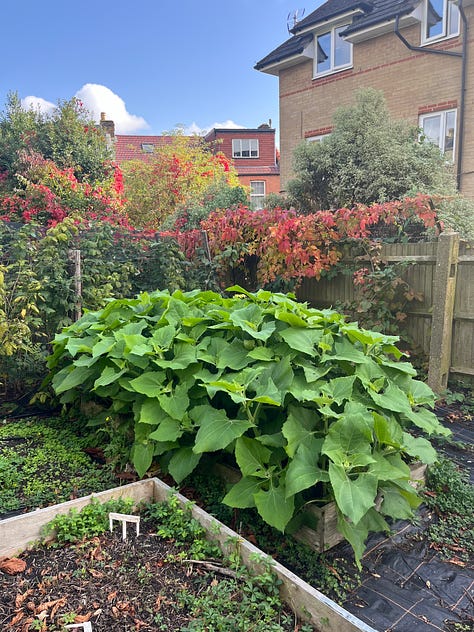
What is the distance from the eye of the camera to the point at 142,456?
2.47 m

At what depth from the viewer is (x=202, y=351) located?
2617 mm

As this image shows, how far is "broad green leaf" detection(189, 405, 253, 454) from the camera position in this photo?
2.07 meters

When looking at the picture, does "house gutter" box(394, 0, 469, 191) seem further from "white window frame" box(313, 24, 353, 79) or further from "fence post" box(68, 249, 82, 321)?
"fence post" box(68, 249, 82, 321)

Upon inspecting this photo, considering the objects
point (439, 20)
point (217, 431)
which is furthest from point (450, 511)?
point (439, 20)

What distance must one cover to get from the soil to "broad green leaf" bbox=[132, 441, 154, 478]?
15.0 inches

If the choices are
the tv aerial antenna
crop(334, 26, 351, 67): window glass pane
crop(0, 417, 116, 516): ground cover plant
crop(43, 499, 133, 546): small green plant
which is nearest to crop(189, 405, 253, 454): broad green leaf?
crop(43, 499, 133, 546): small green plant

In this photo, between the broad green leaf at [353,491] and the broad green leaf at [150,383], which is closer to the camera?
the broad green leaf at [353,491]

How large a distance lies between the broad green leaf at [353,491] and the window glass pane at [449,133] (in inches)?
402

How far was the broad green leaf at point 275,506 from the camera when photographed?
1874 millimetres

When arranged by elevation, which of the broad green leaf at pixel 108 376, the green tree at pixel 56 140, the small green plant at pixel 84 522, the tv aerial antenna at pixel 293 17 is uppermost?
the tv aerial antenna at pixel 293 17

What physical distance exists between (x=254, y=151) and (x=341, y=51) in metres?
16.7

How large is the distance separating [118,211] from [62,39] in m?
3.60

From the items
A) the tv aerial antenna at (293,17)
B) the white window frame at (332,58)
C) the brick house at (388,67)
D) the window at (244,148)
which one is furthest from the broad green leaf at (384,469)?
the window at (244,148)

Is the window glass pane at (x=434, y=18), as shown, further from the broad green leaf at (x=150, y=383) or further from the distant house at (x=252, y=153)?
the distant house at (x=252, y=153)
